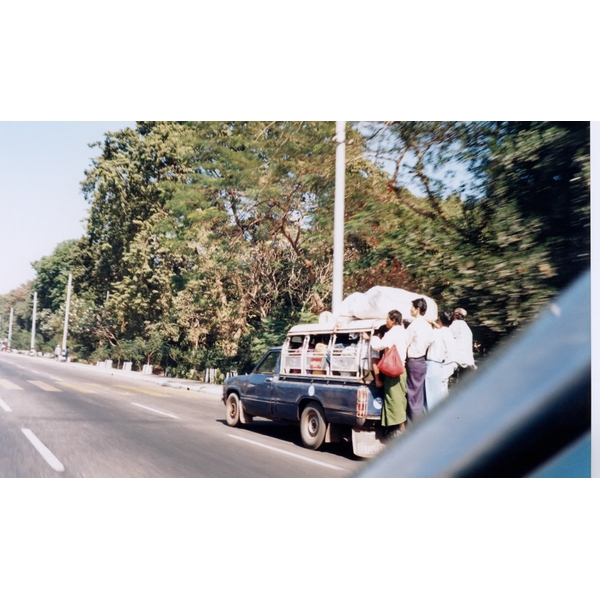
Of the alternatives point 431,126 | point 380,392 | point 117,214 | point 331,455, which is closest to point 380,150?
point 431,126

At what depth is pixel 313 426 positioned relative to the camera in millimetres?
8711

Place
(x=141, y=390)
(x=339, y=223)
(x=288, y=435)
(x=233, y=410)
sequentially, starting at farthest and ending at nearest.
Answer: (x=141, y=390), (x=233, y=410), (x=339, y=223), (x=288, y=435)

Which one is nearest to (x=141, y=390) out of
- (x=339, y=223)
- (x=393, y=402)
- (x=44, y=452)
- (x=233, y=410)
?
(x=233, y=410)

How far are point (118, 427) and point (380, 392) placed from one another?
435cm

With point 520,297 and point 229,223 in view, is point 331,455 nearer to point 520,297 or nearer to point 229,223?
point 520,297

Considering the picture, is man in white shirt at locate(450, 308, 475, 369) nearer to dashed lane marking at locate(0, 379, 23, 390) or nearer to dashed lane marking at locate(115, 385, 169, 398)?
dashed lane marking at locate(0, 379, 23, 390)

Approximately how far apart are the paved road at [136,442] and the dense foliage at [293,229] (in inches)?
63.0

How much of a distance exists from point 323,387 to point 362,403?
33.1 inches

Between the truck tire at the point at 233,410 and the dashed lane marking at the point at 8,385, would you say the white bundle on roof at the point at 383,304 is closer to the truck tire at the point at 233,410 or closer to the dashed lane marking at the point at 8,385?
the truck tire at the point at 233,410

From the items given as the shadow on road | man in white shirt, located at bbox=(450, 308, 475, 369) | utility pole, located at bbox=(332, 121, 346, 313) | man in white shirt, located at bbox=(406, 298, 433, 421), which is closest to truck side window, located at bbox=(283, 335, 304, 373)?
utility pole, located at bbox=(332, 121, 346, 313)

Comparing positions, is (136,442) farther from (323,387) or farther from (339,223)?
(339,223)

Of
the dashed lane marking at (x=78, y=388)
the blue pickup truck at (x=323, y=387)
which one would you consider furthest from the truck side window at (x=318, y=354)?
the dashed lane marking at (x=78, y=388)

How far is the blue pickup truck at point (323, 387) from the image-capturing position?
7.86 m

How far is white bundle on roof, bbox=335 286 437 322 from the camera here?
27.5 ft
